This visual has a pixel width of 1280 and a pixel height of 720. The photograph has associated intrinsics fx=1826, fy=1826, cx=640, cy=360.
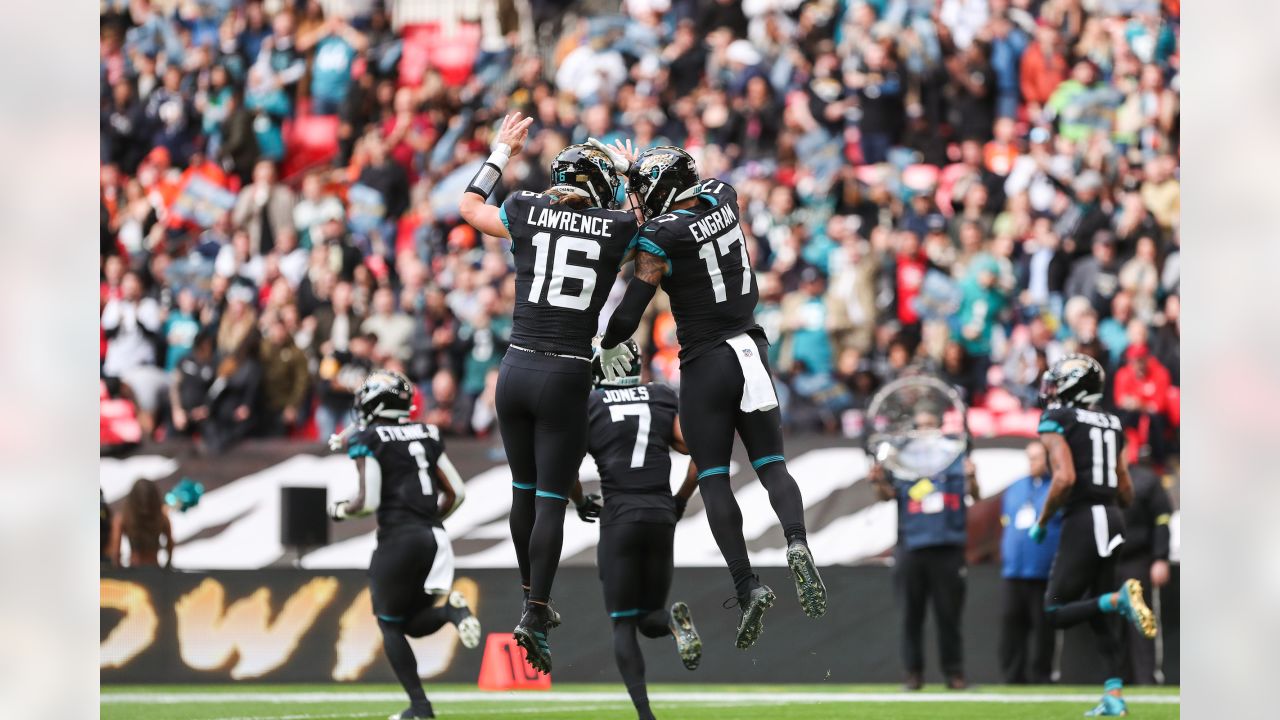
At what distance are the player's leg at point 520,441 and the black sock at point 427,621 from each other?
2.59 metres

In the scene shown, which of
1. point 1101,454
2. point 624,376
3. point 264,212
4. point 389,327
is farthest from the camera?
point 264,212

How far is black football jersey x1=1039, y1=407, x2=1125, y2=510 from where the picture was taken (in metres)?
13.0

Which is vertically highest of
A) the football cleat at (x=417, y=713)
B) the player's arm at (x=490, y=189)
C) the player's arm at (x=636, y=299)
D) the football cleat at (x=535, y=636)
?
the player's arm at (x=490, y=189)

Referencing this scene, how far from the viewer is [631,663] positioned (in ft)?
37.3

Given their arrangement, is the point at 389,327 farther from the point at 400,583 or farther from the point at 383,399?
the point at 400,583

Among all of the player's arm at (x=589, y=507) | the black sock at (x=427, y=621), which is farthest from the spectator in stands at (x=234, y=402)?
the player's arm at (x=589, y=507)

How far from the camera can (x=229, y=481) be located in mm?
17938

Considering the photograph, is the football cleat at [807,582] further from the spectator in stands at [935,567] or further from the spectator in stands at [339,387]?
the spectator in stands at [339,387]

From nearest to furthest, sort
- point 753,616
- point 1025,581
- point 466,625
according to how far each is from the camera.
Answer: point 753,616 → point 466,625 → point 1025,581

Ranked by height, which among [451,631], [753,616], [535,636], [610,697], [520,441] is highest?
[520,441]

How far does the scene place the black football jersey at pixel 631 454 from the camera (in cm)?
1178

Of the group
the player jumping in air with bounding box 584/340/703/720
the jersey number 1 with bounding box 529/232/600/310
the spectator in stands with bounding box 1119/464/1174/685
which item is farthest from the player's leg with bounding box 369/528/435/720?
the spectator in stands with bounding box 1119/464/1174/685

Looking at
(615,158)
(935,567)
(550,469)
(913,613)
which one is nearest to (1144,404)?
(935,567)

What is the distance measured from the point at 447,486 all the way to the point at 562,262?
3.77m
